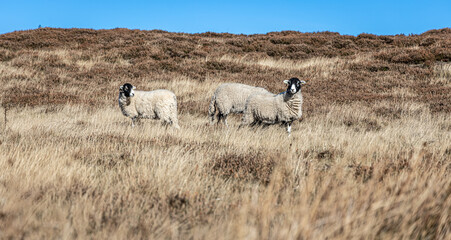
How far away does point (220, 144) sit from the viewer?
18.4 ft

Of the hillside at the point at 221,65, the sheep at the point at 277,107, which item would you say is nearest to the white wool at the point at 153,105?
the sheep at the point at 277,107

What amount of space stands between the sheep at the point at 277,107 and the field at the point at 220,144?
1.23 ft

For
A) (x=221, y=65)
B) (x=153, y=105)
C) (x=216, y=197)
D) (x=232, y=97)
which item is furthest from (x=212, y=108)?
(x=221, y=65)

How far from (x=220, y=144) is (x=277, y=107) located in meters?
2.67

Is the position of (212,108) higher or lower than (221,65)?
lower

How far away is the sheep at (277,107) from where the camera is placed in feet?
25.4

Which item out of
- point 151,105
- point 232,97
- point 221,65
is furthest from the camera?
point 221,65

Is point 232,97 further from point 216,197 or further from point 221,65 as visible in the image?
point 221,65

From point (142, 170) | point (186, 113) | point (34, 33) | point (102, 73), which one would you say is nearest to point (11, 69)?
point (102, 73)

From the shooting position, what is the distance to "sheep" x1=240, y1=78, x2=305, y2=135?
773 cm

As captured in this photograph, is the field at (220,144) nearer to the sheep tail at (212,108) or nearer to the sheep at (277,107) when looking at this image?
the sheep at (277,107)

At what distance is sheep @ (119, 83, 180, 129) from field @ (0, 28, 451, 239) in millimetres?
360

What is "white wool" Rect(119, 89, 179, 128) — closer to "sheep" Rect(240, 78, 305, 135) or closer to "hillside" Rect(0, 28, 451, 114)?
"sheep" Rect(240, 78, 305, 135)

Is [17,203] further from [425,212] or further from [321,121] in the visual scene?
[321,121]
